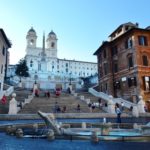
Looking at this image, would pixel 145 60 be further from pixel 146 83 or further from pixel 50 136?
pixel 50 136

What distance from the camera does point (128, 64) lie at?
3791 cm

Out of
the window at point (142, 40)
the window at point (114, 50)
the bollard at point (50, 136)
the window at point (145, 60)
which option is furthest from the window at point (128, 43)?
the bollard at point (50, 136)

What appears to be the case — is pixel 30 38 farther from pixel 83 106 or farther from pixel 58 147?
pixel 58 147

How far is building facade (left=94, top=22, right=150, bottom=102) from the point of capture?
3550cm

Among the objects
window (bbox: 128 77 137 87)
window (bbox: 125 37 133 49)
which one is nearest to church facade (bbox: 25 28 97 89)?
window (bbox: 125 37 133 49)

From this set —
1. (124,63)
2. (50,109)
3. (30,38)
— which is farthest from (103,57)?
(30,38)

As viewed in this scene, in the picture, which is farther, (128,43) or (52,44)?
(52,44)

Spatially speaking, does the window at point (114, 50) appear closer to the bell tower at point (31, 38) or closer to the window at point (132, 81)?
the window at point (132, 81)

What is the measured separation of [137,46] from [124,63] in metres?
4.01

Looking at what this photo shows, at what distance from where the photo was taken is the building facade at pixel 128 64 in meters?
35.5

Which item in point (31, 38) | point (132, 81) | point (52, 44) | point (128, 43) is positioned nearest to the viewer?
point (132, 81)

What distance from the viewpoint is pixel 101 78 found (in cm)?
4659

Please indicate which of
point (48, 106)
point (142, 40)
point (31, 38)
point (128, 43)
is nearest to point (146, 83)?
point (142, 40)

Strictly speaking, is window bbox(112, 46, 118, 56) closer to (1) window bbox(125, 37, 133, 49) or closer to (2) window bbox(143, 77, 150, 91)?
(1) window bbox(125, 37, 133, 49)
